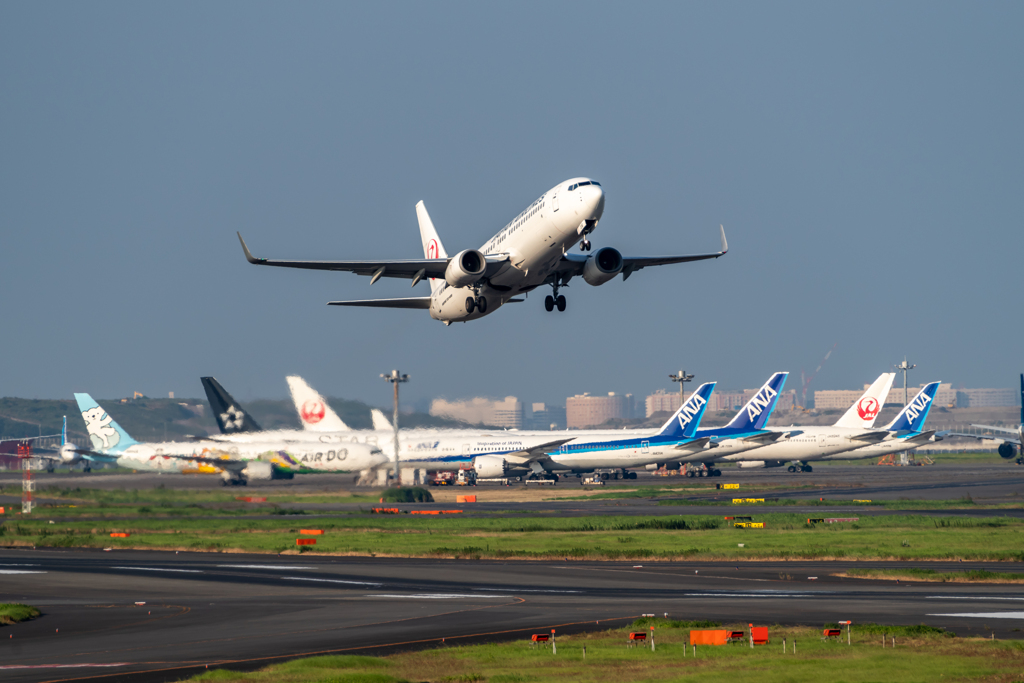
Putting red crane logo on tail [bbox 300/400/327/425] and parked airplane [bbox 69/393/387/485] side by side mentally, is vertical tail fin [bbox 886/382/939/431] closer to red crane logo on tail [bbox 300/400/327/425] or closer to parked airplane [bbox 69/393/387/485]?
parked airplane [bbox 69/393/387/485]

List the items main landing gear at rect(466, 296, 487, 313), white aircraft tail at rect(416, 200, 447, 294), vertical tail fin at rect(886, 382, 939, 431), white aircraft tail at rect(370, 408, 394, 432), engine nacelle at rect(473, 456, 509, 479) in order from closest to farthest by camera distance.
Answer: main landing gear at rect(466, 296, 487, 313), white aircraft tail at rect(416, 200, 447, 294), white aircraft tail at rect(370, 408, 394, 432), engine nacelle at rect(473, 456, 509, 479), vertical tail fin at rect(886, 382, 939, 431)

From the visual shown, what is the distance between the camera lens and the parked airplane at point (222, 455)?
8056cm

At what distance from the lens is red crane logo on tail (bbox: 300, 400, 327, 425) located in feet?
286

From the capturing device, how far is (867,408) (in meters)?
120

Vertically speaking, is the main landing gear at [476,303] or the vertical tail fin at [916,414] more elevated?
the main landing gear at [476,303]

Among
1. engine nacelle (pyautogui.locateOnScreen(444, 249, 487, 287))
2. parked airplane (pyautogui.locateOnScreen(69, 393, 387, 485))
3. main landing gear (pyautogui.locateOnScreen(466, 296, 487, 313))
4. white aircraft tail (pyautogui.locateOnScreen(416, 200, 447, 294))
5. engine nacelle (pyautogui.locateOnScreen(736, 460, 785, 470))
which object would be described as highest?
white aircraft tail (pyautogui.locateOnScreen(416, 200, 447, 294))

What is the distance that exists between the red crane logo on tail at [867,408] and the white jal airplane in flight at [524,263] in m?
76.8

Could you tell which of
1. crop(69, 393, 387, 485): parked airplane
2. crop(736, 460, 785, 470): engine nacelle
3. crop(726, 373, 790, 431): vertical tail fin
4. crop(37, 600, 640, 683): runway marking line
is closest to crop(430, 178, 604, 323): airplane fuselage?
crop(37, 600, 640, 683): runway marking line

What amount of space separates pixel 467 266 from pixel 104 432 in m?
59.4

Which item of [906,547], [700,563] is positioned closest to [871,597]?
[700,563]

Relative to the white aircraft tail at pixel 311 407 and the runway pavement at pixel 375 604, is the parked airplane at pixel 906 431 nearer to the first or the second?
the white aircraft tail at pixel 311 407

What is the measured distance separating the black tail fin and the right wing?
40.7 m

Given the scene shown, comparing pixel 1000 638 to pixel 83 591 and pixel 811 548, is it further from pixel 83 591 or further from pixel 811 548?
pixel 83 591

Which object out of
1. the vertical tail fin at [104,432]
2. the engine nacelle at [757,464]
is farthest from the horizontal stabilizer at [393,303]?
the engine nacelle at [757,464]
